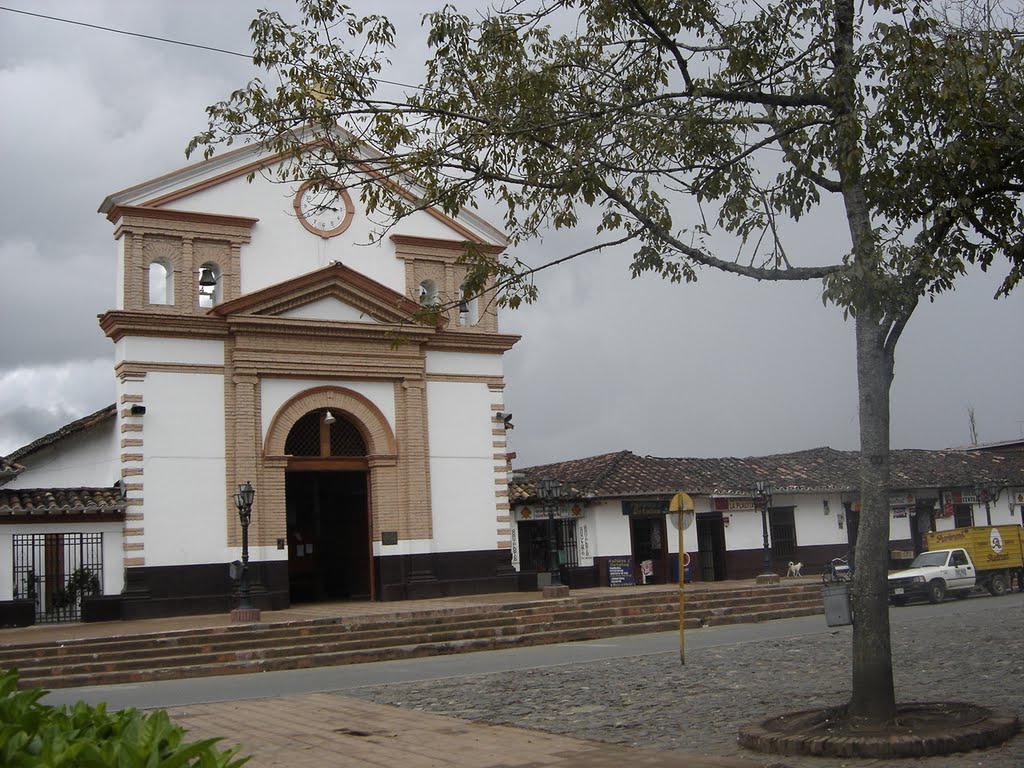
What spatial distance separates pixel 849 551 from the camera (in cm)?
3634

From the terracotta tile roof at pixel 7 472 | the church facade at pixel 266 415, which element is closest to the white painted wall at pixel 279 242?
the church facade at pixel 266 415

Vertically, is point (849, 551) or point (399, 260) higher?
point (399, 260)

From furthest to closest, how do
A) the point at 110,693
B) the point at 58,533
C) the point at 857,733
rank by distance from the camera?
the point at 58,533, the point at 110,693, the point at 857,733

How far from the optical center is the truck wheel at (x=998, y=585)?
29797 millimetres

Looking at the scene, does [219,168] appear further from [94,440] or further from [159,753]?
[159,753]

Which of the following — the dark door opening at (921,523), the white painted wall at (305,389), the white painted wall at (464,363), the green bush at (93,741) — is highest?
the white painted wall at (464,363)

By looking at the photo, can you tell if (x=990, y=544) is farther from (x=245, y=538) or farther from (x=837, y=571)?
(x=245, y=538)

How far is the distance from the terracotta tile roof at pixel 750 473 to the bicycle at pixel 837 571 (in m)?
2.43

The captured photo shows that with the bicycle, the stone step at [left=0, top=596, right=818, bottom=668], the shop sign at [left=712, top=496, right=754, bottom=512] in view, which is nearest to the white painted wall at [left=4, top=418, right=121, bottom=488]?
the stone step at [left=0, top=596, right=818, bottom=668]

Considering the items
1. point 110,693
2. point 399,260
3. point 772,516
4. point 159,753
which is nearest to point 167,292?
point 399,260

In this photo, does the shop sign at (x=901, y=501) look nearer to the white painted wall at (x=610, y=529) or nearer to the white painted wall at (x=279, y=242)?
the white painted wall at (x=610, y=529)

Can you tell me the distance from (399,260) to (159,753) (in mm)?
23634

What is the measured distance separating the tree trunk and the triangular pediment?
53.3 ft

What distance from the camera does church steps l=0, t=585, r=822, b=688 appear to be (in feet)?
58.9
